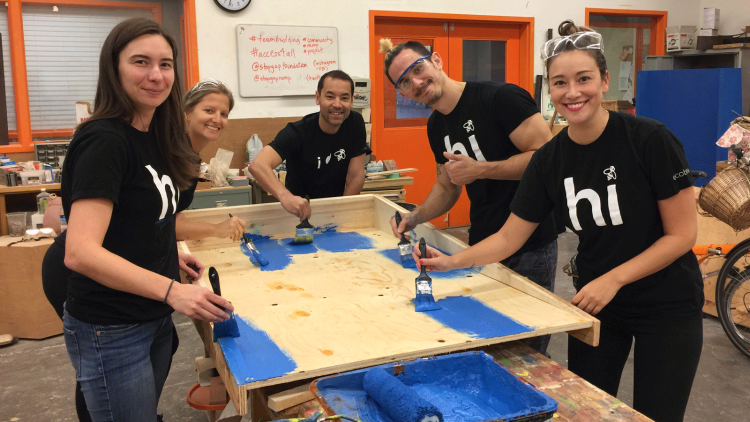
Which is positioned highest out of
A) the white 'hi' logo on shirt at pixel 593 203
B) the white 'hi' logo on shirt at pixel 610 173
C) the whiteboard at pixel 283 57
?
the whiteboard at pixel 283 57

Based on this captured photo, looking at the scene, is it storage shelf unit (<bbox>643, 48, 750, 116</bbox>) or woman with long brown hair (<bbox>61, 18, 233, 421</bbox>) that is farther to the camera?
storage shelf unit (<bbox>643, 48, 750, 116</bbox>)

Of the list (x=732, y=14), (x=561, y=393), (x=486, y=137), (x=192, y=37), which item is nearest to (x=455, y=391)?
(x=561, y=393)

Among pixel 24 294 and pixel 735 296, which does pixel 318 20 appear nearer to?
pixel 24 294

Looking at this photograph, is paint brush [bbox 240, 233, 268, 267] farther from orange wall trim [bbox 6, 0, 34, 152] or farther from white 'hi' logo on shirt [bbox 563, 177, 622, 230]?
orange wall trim [bbox 6, 0, 34, 152]

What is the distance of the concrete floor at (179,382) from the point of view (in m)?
2.98

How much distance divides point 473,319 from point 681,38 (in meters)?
6.63

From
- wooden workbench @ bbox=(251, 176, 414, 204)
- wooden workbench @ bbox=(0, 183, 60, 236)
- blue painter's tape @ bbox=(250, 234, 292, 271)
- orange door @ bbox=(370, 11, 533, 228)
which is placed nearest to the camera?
blue painter's tape @ bbox=(250, 234, 292, 271)

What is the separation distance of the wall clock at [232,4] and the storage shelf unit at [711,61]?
14.6 feet

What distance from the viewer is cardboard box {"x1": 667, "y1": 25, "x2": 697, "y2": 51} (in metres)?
7.03

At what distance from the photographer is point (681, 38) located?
276 inches

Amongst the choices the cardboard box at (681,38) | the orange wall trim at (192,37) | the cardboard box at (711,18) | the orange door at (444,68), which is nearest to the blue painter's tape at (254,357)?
the orange wall trim at (192,37)

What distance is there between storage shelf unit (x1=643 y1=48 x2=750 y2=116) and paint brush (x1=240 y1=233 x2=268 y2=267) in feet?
18.4

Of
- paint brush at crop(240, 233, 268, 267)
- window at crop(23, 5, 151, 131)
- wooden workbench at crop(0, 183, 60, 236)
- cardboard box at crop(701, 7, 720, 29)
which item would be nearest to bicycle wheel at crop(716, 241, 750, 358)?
paint brush at crop(240, 233, 268, 267)

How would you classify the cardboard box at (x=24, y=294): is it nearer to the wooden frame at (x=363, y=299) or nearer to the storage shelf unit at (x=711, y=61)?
the wooden frame at (x=363, y=299)
